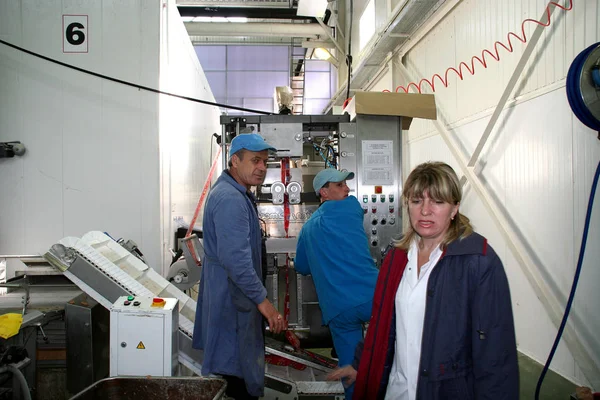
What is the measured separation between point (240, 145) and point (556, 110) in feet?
7.87

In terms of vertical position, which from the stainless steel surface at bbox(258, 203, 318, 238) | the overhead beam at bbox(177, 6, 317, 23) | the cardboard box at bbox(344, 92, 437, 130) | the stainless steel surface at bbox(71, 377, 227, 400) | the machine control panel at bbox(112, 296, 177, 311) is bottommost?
the stainless steel surface at bbox(71, 377, 227, 400)

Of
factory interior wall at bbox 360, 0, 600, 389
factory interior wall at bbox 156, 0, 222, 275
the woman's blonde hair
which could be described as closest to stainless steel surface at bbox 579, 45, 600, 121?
factory interior wall at bbox 360, 0, 600, 389

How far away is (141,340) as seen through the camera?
170cm

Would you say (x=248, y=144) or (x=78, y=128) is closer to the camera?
(x=248, y=144)

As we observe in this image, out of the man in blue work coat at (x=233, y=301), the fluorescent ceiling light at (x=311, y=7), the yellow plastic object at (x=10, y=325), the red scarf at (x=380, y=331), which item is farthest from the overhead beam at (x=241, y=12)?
the red scarf at (x=380, y=331)

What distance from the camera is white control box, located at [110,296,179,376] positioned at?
170cm

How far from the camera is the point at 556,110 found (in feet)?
9.46

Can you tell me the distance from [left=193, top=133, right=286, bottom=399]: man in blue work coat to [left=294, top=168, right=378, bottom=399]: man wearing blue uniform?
549 millimetres

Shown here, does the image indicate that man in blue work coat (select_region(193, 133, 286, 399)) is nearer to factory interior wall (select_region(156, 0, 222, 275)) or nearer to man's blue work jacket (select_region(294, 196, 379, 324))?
man's blue work jacket (select_region(294, 196, 379, 324))

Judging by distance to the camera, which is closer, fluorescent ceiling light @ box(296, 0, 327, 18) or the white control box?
the white control box

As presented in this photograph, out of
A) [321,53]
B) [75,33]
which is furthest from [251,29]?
[75,33]

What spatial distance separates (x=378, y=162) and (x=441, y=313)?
232cm

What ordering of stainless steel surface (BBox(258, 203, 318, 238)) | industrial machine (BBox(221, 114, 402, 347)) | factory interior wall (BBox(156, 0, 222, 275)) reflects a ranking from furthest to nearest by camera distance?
stainless steel surface (BBox(258, 203, 318, 238))
industrial machine (BBox(221, 114, 402, 347))
factory interior wall (BBox(156, 0, 222, 275))

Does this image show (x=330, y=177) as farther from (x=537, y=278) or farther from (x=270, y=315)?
(x=537, y=278)
